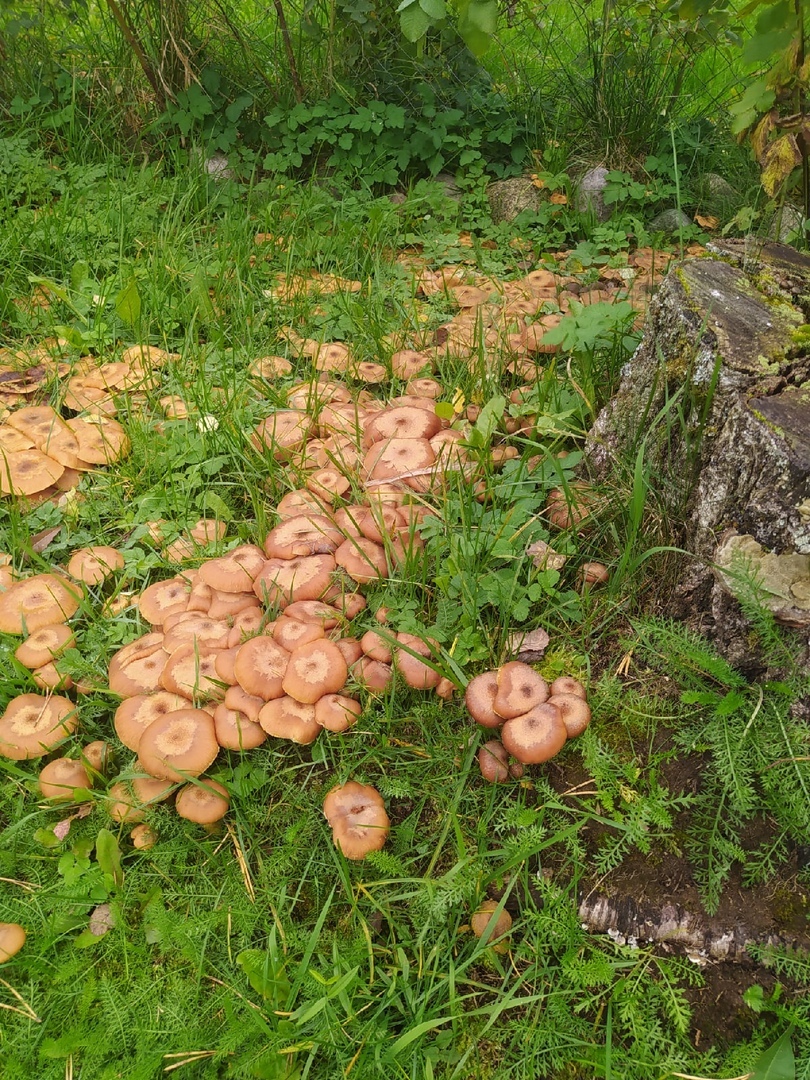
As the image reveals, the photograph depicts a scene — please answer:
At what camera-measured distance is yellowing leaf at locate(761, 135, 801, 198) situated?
2.91m

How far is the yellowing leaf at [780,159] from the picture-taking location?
291 centimetres

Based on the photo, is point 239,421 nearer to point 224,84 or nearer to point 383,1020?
point 383,1020

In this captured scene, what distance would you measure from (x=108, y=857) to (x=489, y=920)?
3.47ft

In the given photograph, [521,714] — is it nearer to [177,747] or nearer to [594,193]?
[177,747]

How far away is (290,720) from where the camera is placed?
2373 mm

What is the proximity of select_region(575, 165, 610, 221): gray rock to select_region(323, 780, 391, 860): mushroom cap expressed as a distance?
3972 mm

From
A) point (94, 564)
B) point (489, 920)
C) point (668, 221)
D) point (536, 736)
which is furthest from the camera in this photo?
point (668, 221)

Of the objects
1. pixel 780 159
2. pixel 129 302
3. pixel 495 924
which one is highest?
pixel 780 159

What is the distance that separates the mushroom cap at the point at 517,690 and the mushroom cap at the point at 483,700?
0.8 inches

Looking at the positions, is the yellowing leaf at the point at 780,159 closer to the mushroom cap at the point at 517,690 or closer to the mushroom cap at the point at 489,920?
the mushroom cap at the point at 517,690

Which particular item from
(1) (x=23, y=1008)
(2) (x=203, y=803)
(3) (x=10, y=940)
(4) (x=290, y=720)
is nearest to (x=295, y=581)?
(4) (x=290, y=720)

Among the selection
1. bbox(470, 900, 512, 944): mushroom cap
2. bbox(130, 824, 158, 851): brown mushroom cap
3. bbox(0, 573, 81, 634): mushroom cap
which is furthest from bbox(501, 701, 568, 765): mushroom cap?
bbox(0, 573, 81, 634): mushroom cap

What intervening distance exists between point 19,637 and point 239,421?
1.24 meters

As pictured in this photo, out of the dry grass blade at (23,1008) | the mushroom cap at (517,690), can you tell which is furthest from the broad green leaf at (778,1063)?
the dry grass blade at (23,1008)
